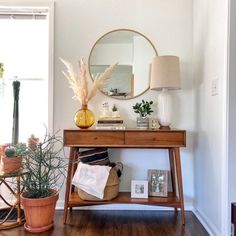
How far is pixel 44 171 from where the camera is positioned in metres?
2.04

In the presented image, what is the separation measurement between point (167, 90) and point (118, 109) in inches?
21.2

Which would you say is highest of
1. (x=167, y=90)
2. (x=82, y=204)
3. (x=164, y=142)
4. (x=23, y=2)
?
(x=23, y=2)

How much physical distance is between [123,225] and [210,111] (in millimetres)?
1235

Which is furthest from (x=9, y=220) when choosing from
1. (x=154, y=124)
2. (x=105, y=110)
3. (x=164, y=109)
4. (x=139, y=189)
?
(x=164, y=109)

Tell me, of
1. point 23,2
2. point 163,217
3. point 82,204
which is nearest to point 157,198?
point 163,217

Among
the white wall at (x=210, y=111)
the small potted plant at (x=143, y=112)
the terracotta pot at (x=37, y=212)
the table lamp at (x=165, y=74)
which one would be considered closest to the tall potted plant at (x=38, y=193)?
the terracotta pot at (x=37, y=212)

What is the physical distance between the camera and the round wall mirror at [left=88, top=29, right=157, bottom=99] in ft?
8.25

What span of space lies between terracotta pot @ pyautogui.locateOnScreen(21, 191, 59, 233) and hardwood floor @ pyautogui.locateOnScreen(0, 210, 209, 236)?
58mm

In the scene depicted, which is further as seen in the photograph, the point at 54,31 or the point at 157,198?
the point at 54,31

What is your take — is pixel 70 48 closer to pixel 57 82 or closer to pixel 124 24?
pixel 57 82

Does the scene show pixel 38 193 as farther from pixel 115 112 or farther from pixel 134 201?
pixel 115 112

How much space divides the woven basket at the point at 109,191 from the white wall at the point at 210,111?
80 cm

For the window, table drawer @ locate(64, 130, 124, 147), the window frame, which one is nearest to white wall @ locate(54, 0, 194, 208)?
the window frame

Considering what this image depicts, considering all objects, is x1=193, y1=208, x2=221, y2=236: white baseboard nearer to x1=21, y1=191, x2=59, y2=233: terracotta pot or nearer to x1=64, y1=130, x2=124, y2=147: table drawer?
x1=64, y1=130, x2=124, y2=147: table drawer
